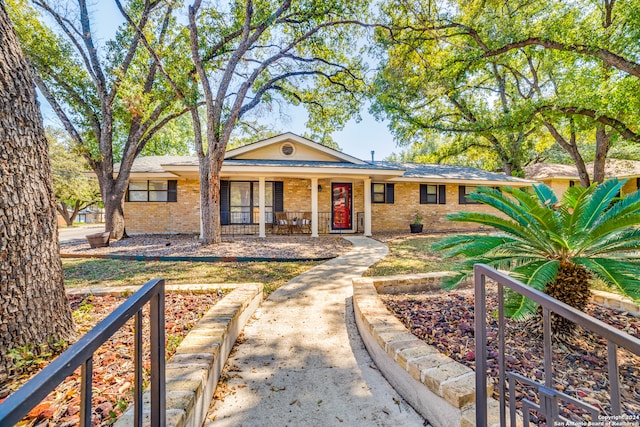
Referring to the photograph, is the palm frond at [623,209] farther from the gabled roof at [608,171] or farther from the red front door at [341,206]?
the gabled roof at [608,171]

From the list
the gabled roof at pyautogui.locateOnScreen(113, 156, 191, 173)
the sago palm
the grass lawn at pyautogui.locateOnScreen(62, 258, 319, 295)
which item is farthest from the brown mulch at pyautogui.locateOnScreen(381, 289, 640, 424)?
the gabled roof at pyautogui.locateOnScreen(113, 156, 191, 173)

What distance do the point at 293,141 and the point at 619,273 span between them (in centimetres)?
1133

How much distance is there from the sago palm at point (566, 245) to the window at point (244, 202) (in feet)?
35.1

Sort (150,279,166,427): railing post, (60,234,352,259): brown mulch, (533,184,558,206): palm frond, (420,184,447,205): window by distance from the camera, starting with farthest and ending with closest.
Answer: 1. (420,184,447,205): window
2. (60,234,352,259): brown mulch
3. (533,184,558,206): palm frond
4. (150,279,166,427): railing post

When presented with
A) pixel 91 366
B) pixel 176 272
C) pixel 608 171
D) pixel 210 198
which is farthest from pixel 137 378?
pixel 608 171

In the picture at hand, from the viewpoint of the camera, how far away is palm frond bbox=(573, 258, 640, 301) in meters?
2.08

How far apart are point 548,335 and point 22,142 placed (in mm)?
3623

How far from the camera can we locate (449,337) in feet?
9.00

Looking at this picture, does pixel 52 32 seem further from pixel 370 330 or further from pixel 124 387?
pixel 370 330

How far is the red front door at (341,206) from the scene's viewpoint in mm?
13367

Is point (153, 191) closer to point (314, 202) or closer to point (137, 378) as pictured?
point (314, 202)

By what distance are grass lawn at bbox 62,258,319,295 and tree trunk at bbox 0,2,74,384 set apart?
8.43 feet

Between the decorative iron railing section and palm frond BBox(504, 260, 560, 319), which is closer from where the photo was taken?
palm frond BBox(504, 260, 560, 319)

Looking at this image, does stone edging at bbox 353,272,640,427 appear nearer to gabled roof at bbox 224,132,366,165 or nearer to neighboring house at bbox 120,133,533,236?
neighboring house at bbox 120,133,533,236
